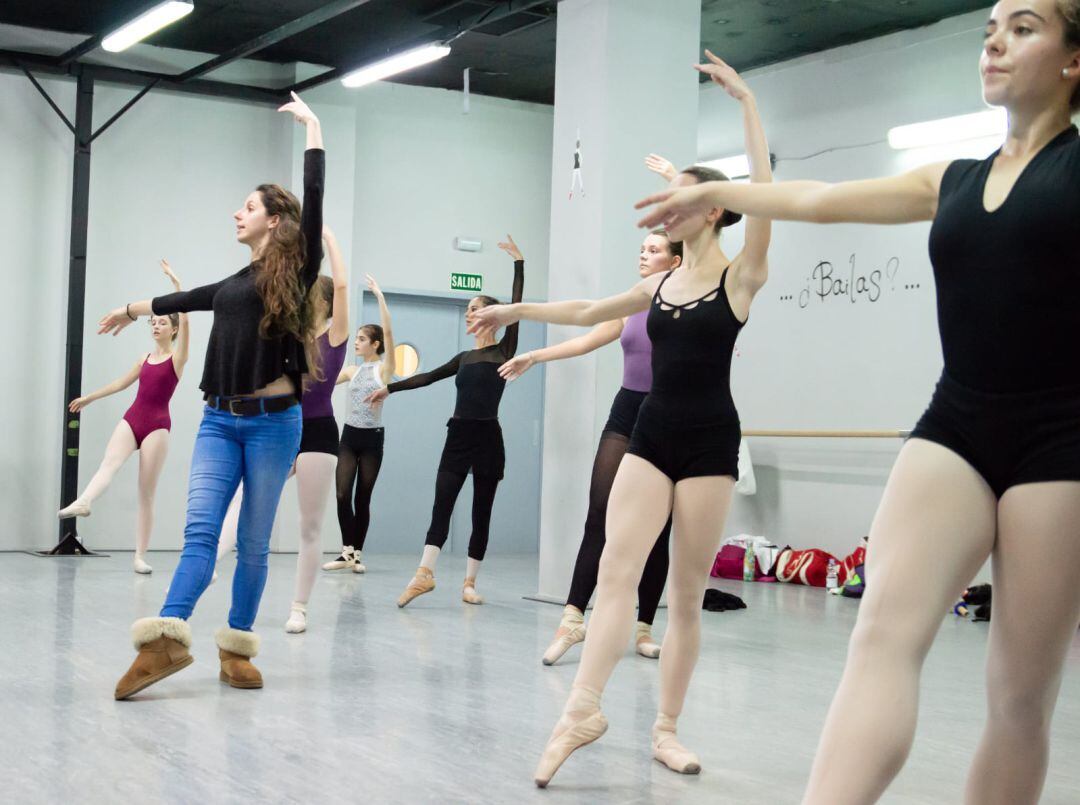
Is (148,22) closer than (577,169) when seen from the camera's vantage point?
No

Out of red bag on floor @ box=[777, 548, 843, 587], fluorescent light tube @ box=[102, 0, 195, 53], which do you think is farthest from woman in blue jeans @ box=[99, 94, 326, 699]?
red bag on floor @ box=[777, 548, 843, 587]

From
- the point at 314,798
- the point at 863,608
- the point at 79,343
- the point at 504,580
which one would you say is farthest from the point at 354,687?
the point at 79,343

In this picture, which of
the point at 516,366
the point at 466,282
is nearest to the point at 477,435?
the point at 516,366

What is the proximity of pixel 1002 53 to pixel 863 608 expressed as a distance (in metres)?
0.87

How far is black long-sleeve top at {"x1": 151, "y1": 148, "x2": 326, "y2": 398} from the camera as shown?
418cm

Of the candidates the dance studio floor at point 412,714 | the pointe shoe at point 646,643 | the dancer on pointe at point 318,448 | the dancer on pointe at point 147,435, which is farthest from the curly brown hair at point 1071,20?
the dancer on pointe at point 147,435

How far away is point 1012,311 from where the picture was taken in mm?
1830

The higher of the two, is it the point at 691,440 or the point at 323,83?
the point at 323,83

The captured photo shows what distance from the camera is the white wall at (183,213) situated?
32.6 feet

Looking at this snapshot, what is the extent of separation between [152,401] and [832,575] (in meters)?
4.90

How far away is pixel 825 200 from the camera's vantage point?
197 cm

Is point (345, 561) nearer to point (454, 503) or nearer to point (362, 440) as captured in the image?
point (362, 440)

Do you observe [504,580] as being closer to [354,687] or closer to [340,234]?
[340,234]

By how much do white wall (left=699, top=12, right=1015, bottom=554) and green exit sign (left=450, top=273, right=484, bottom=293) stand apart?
7.90 feet
